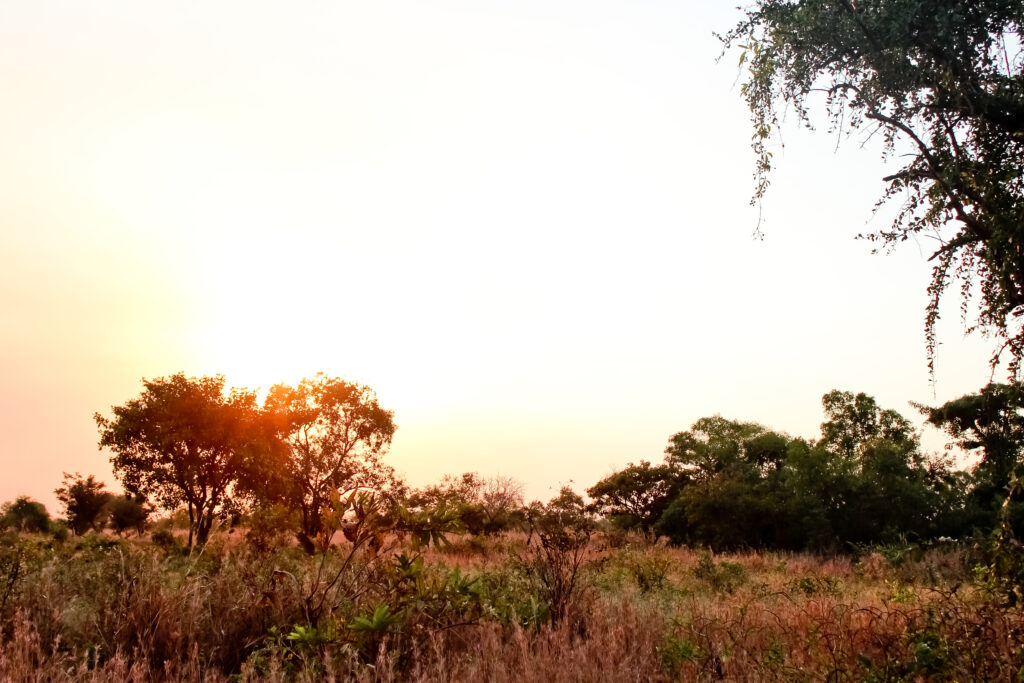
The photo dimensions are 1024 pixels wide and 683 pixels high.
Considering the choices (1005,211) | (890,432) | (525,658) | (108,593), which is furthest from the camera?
(890,432)

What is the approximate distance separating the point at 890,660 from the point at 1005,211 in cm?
443

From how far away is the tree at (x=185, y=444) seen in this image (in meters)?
27.3

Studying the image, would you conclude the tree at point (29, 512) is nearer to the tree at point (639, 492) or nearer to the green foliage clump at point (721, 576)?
the tree at point (639, 492)

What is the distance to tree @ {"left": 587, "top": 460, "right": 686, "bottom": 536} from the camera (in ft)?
114

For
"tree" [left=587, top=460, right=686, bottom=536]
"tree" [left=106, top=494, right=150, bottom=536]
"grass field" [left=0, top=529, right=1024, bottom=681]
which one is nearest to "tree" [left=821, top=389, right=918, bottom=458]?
"tree" [left=587, top=460, right=686, bottom=536]

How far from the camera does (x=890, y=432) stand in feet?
112

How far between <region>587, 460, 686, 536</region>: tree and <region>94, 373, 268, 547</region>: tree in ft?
60.3

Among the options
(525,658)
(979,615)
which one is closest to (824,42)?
(979,615)

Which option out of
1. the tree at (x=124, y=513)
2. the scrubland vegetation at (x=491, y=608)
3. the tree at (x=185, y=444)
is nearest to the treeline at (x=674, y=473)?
the tree at (x=185, y=444)

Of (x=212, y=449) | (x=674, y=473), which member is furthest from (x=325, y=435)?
(x=674, y=473)

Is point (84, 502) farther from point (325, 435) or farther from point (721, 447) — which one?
point (721, 447)

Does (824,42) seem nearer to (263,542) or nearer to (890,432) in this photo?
(263,542)

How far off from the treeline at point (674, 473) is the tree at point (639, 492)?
0.07 metres

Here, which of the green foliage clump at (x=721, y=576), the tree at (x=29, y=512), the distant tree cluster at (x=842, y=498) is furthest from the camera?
the tree at (x=29, y=512)
